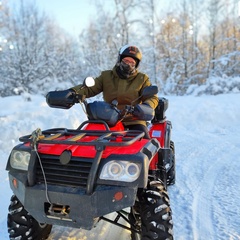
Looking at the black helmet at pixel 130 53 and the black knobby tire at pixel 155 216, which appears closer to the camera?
the black knobby tire at pixel 155 216

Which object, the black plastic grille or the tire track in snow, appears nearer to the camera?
the black plastic grille

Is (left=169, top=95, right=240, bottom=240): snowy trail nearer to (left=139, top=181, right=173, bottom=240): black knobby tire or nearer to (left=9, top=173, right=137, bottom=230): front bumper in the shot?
(left=139, top=181, right=173, bottom=240): black knobby tire

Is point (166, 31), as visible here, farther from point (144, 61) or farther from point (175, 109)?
point (175, 109)

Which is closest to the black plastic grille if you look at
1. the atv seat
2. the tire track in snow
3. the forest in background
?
the tire track in snow

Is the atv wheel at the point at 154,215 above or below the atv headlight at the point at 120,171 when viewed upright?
below

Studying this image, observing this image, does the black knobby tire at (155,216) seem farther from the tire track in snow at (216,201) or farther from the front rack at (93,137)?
the tire track in snow at (216,201)

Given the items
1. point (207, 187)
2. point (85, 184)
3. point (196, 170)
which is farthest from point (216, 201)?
point (85, 184)

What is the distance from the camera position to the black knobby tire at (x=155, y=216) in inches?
86.4

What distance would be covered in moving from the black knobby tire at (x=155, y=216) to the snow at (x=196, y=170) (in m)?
0.84

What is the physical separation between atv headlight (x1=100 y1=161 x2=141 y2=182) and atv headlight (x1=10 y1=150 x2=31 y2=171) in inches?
26.8

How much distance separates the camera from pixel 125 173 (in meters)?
2.07

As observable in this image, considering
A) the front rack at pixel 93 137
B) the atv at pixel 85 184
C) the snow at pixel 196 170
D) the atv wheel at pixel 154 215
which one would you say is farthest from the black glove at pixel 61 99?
the snow at pixel 196 170

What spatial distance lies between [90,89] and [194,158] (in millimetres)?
3104

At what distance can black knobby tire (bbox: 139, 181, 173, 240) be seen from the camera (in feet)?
7.20
